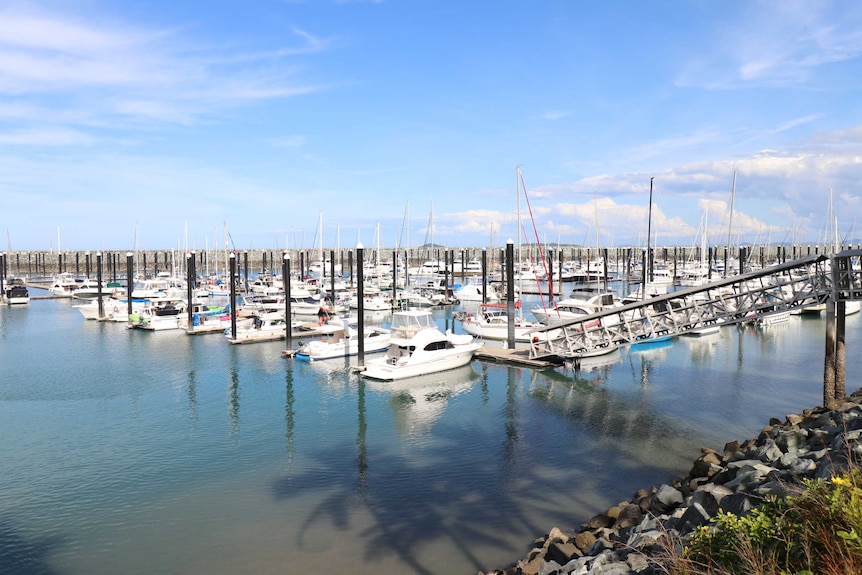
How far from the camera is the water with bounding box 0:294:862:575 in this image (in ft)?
43.6

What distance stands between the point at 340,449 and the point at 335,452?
A: 0.35 metres

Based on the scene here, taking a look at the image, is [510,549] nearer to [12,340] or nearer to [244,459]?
[244,459]

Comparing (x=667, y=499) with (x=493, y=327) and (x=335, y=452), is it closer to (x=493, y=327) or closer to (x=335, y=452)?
(x=335, y=452)

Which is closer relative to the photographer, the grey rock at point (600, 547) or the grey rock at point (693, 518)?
the grey rock at point (693, 518)

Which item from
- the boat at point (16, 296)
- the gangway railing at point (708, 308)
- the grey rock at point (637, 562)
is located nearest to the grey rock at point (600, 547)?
the grey rock at point (637, 562)

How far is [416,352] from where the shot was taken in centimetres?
2975

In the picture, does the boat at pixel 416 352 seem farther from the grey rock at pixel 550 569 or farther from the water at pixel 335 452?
the grey rock at pixel 550 569

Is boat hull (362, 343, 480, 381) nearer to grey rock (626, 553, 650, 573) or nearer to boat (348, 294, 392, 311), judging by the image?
grey rock (626, 553, 650, 573)

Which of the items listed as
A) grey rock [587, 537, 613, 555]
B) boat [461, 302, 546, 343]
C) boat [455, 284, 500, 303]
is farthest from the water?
boat [455, 284, 500, 303]

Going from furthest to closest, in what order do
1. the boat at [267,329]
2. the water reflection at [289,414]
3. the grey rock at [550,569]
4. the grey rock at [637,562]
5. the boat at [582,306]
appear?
the boat at [267,329] → the boat at [582,306] → the water reflection at [289,414] → the grey rock at [550,569] → the grey rock at [637,562]

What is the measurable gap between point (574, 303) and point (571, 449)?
2144 cm

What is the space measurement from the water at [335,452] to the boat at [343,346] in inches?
44.8

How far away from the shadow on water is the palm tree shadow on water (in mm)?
5037

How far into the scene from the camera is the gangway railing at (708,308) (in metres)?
20.6
